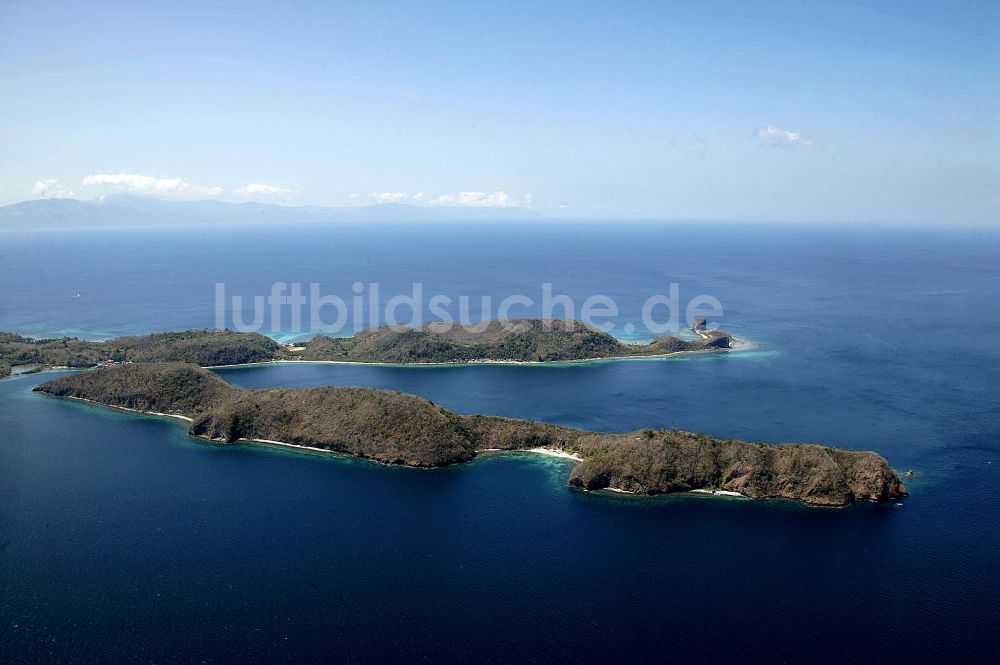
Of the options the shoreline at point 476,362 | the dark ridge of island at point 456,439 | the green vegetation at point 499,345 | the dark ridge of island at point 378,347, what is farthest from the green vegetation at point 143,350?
the dark ridge of island at point 456,439

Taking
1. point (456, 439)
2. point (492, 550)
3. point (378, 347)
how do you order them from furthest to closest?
point (378, 347), point (456, 439), point (492, 550)

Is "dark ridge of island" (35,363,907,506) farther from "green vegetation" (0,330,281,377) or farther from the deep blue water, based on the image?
"green vegetation" (0,330,281,377)

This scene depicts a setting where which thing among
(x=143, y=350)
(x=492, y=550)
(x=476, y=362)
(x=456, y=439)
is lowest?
(x=492, y=550)

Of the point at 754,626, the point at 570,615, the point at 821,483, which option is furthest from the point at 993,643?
the point at 570,615

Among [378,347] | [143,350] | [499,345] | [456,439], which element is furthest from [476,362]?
[143,350]

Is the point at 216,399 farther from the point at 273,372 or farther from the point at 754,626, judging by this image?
the point at 754,626

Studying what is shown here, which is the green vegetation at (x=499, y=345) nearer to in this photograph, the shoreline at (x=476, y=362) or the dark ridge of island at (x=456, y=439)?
the shoreline at (x=476, y=362)

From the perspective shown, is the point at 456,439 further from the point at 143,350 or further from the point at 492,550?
the point at 143,350
